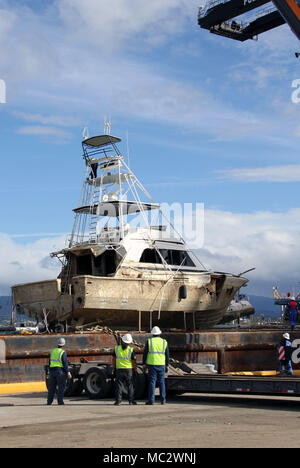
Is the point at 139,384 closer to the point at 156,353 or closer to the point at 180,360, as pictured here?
the point at 156,353

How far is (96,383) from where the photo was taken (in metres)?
12.9

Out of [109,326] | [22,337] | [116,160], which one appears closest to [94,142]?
[116,160]

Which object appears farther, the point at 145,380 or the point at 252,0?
the point at 252,0

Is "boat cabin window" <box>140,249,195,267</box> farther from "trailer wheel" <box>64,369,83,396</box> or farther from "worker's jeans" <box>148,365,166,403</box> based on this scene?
"worker's jeans" <box>148,365,166,403</box>

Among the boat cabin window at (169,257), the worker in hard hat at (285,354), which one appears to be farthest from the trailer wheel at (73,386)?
the boat cabin window at (169,257)

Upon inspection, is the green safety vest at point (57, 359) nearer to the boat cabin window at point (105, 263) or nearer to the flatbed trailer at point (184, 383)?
the flatbed trailer at point (184, 383)

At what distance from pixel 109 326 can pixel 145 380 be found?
11.4 meters

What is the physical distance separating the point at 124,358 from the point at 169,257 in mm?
14054

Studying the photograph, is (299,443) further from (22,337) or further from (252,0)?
(252,0)

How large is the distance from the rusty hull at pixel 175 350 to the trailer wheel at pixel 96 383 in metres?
2.52

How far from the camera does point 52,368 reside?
39.8 ft

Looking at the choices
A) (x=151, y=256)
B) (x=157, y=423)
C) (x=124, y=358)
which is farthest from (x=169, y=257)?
(x=157, y=423)

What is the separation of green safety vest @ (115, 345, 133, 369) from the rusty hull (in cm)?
388
